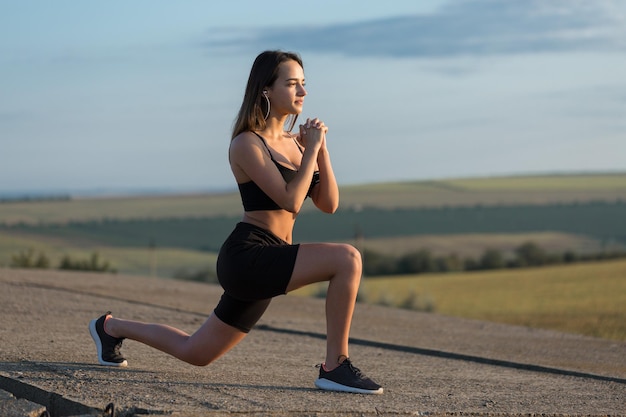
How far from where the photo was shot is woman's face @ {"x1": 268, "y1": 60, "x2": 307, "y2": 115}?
269 inches

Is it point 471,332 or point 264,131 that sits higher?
point 264,131

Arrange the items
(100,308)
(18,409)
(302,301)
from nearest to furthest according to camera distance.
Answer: (18,409), (100,308), (302,301)

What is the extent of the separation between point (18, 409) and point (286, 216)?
5.94 ft

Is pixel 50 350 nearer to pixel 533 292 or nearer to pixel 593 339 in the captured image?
pixel 593 339

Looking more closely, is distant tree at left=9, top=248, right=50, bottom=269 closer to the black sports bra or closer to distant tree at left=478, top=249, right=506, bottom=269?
the black sports bra

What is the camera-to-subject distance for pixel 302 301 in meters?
16.6

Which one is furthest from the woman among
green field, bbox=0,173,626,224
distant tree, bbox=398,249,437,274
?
green field, bbox=0,173,626,224

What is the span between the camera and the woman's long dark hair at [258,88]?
682 cm

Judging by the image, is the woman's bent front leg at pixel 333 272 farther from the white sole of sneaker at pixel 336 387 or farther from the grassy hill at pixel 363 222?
the grassy hill at pixel 363 222

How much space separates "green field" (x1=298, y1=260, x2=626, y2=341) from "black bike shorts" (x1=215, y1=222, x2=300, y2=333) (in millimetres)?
14269

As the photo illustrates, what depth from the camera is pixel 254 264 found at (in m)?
6.63

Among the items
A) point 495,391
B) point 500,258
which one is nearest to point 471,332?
point 495,391

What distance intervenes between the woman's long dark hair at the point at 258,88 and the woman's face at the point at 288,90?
0.03 metres

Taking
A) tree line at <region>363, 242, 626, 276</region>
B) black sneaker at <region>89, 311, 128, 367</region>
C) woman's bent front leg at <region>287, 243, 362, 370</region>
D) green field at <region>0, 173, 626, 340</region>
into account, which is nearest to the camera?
woman's bent front leg at <region>287, 243, 362, 370</region>
